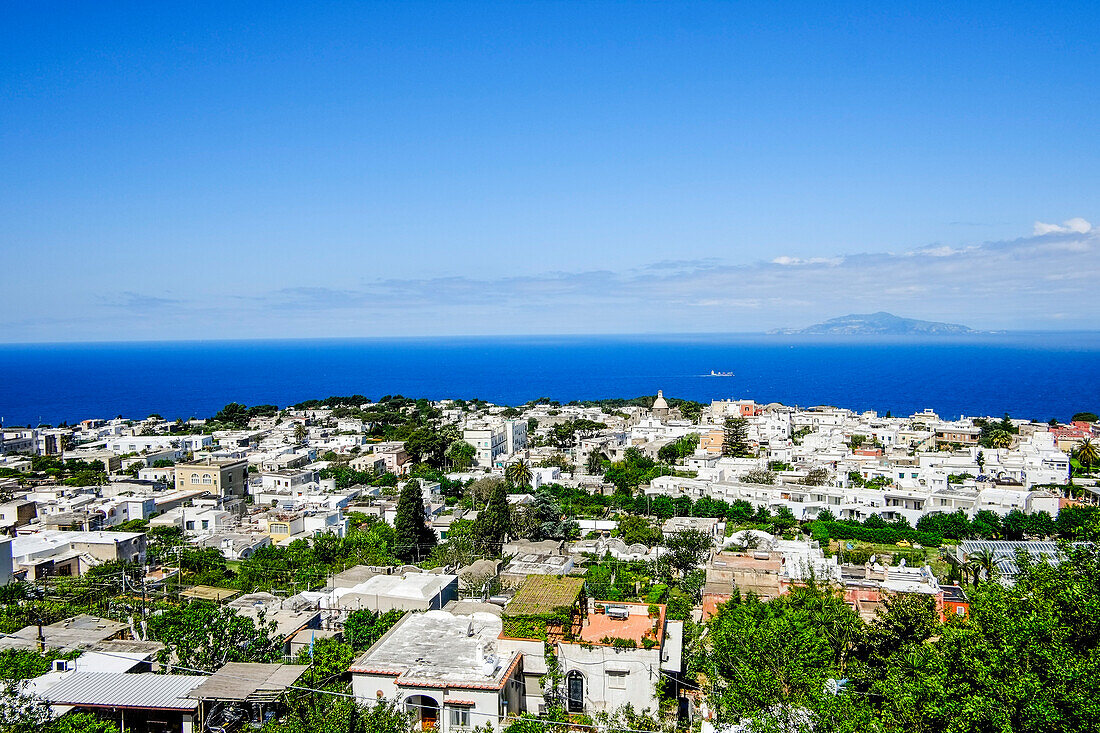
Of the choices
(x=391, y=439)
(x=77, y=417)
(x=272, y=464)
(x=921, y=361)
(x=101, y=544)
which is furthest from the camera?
(x=921, y=361)

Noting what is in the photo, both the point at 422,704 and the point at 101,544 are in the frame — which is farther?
the point at 101,544

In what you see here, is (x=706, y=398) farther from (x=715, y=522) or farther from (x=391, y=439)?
(x=715, y=522)

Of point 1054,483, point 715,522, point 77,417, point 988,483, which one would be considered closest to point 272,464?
point 715,522

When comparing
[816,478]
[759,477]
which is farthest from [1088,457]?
[759,477]

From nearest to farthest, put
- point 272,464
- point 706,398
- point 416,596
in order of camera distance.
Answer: point 416,596 → point 272,464 → point 706,398

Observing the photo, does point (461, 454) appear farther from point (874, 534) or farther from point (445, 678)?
point (445, 678)

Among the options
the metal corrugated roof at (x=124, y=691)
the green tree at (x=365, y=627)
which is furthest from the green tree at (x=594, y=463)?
the metal corrugated roof at (x=124, y=691)

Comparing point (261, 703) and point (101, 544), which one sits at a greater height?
point (261, 703)
